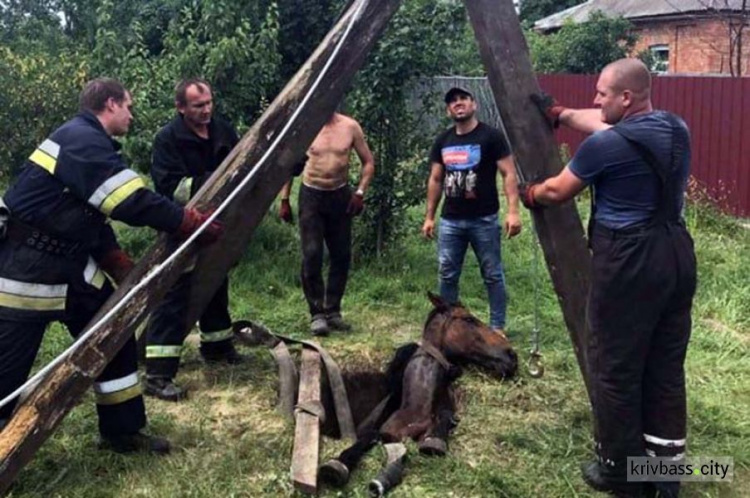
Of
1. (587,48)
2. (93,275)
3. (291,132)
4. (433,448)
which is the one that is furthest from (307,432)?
(587,48)

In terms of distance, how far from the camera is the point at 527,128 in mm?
4273

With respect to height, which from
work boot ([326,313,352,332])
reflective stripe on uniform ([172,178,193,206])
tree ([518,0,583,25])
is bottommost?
work boot ([326,313,352,332])

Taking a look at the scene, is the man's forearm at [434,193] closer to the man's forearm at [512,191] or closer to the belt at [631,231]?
the man's forearm at [512,191]

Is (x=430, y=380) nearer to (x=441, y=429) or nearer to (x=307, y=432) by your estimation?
(x=441, y=429)

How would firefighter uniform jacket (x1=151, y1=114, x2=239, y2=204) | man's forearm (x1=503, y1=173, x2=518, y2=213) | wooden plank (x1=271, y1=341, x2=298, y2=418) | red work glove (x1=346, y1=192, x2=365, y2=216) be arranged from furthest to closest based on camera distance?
red work glove (x1=346, y1=192, x2=365, y2=216), man's forearm (x1=503, y1=173, x2=518, y2=213), firefighter uniform jacket (x1=151, y1=114, x2=239, y2=204), wooden plank (x1=271, y1=341, x2=298, y2=418)

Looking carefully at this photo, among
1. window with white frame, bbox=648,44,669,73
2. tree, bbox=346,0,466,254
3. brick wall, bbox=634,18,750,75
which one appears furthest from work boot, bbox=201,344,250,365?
window with white frame, bbox=648,44,669,73

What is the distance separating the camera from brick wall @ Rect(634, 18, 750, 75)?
2533cm

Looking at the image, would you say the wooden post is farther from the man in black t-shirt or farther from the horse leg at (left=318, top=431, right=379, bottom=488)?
the man in black t-shirt

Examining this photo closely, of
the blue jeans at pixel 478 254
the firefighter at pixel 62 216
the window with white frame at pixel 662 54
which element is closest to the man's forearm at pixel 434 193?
the blue jeans at pixel 478 254

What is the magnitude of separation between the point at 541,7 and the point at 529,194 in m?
36.3

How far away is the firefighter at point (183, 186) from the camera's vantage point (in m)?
4.99

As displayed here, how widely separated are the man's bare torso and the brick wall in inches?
840

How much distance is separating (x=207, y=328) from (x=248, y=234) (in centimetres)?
133

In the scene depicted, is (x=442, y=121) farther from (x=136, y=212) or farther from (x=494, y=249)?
(x=136, y=212)
